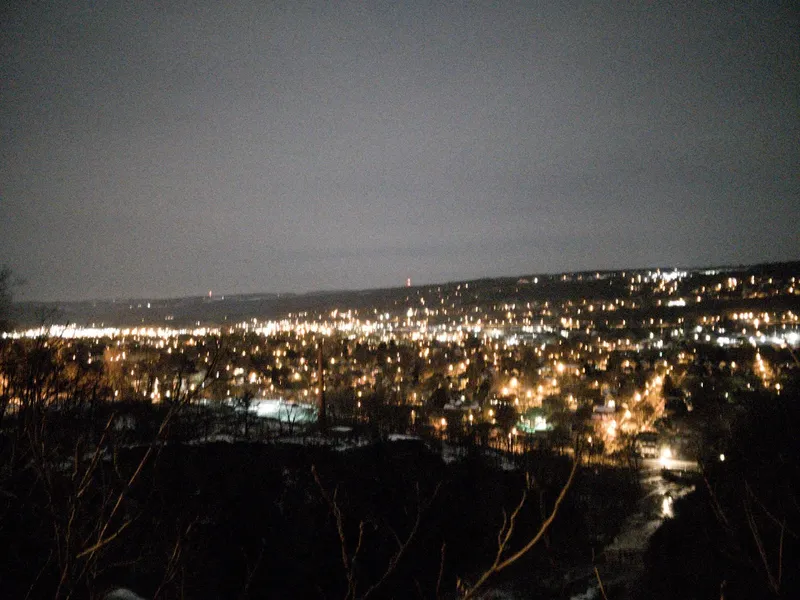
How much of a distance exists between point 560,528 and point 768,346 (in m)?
22.2

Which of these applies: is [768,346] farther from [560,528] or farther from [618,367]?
[560,528]

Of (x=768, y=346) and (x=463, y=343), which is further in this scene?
(x=463, y=343)

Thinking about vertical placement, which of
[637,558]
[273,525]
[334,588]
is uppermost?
[273,525]

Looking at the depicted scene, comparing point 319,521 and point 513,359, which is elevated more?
point 319,521

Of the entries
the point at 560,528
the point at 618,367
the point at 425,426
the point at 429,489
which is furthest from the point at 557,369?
the point at 429,489

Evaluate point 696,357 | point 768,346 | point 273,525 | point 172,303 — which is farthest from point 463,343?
point 172,303

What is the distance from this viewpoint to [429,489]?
1176cm

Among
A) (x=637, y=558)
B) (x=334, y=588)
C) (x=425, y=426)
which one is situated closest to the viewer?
(x=334, y=588)

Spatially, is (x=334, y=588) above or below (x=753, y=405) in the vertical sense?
below

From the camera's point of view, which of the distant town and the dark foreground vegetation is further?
the distant town

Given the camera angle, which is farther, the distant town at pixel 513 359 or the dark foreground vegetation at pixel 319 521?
the distant town at pixel 513 359

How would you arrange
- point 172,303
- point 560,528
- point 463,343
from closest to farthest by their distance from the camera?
1. point 560,528
2. point 463,343
3. point 172,303

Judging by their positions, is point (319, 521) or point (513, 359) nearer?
point (319, 521)

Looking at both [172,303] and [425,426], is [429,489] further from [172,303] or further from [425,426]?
[172,303]
